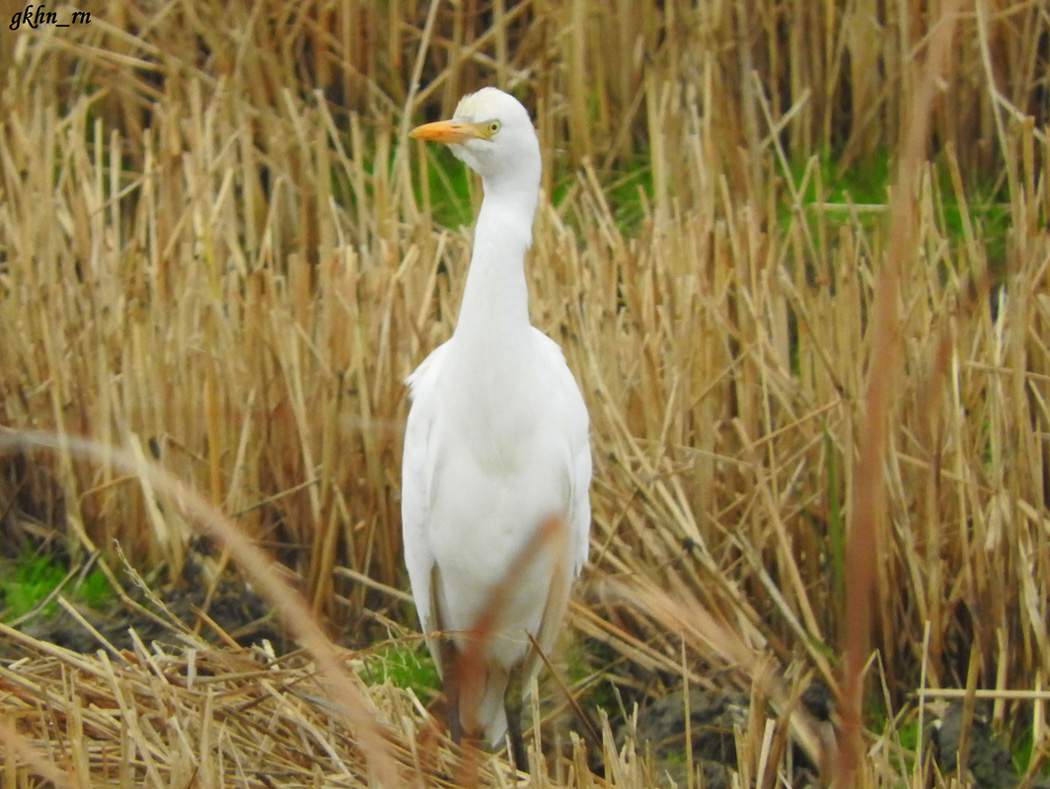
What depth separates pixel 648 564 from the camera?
89.9 inches

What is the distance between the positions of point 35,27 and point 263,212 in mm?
826

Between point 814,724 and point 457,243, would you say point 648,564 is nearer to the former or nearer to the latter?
point 814,724

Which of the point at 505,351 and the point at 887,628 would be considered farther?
the point at 887,628

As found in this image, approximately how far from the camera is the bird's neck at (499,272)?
1806mm

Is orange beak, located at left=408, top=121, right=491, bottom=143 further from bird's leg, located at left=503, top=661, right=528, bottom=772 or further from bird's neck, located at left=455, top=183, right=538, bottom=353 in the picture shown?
bird's leg, located at left=503, top=661, right=528, bottom=772

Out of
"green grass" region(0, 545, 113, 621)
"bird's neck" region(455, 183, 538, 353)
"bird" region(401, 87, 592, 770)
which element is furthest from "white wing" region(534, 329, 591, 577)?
"green grass" region(0, 545, 113, 621)

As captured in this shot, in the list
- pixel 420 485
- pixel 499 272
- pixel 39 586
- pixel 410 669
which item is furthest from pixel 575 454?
pixel 39 586

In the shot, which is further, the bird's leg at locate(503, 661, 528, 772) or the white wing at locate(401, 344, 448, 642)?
the bird's leg at locate(503, 661, 528, 772)

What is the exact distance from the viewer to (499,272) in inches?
71.8

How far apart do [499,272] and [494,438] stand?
0.27 metres

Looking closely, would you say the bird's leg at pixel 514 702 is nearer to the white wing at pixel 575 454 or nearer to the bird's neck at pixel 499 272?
the white wing at pixel 575 454

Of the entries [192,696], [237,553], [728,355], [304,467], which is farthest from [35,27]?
[237,553]

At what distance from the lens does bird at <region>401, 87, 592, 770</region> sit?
1.81 m

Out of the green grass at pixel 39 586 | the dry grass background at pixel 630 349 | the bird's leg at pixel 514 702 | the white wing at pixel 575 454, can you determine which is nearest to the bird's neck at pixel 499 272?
the white wing at pixel 575 454
